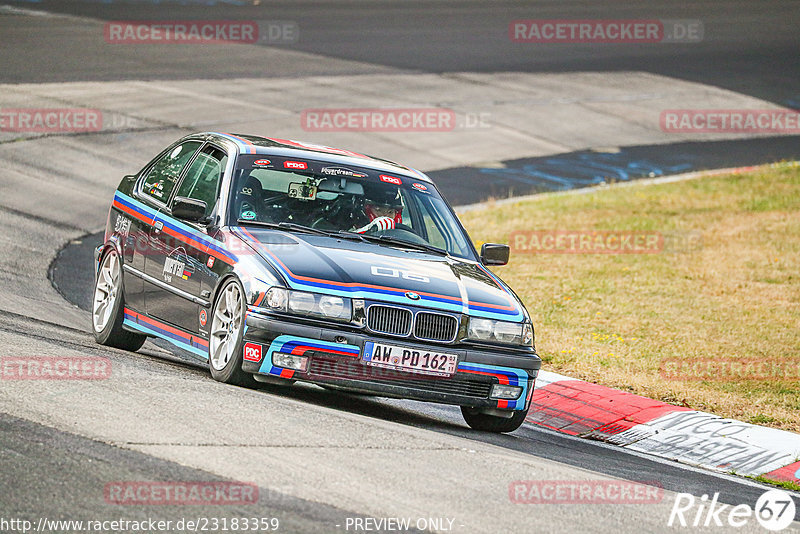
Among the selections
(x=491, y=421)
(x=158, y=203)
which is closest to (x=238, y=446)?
(x=491, y=421)

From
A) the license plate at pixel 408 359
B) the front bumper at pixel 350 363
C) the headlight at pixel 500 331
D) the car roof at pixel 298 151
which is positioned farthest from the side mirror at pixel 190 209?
the headlight at pixel 500 331

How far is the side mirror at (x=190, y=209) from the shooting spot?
850cm

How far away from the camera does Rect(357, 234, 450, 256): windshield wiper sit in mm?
8695

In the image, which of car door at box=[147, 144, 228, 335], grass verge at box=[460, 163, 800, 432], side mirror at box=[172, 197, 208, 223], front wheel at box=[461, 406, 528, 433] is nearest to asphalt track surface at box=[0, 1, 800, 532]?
front wheel at box=[461, 406, 528, 433]

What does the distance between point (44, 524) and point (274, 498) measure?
104cm

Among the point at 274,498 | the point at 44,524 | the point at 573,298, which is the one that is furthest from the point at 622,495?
the point at 573,298

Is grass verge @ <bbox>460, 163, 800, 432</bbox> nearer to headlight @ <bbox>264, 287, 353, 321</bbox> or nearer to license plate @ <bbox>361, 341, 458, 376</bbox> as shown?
license plate @ <bbox>361, 341, 458, 376</bbox>

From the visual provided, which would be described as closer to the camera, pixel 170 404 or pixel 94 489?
pixel 94 489

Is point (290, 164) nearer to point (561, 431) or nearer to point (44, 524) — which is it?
point (561, 431)

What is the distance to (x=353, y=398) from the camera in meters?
9.23

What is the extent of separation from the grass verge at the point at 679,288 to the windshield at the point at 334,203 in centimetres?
258

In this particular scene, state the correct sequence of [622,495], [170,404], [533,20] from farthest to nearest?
[533,20] → [170,404] → [622,495]

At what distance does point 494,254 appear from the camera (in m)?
9.23

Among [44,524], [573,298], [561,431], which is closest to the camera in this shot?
[44,524]
